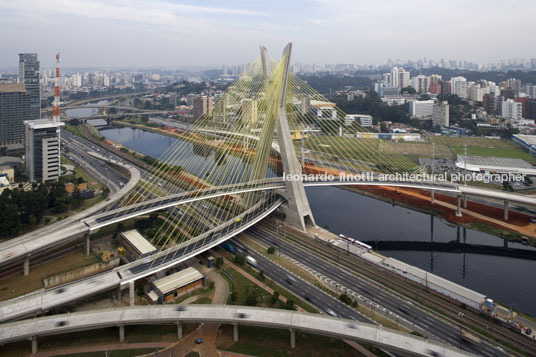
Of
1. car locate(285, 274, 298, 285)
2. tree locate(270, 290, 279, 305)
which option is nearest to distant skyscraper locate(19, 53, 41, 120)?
car locate(285, 274, 298, 285)

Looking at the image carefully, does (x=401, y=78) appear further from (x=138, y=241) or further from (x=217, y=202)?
(x=138, y=241)

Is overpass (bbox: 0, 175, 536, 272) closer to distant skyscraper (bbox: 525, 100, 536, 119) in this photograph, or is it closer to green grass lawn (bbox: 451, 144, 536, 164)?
green grass lawn (bbox: 451, 144, 536, 164)

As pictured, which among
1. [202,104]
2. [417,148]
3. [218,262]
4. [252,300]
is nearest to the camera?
[252,300]

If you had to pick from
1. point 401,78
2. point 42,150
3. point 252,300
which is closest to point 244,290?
point 252,300

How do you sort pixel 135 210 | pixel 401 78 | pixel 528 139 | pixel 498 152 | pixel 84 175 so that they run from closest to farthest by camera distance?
1. pixel 135 210
2. pixel 84 175
3. pixel 498 152
4. pixel 528 139
5. pixel 401 78

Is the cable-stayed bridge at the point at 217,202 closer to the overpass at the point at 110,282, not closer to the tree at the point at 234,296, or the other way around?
the overpass at the point at 110,282

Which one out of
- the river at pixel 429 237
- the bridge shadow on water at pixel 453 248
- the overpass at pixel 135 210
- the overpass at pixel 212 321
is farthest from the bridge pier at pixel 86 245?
the bridge shadow on water at pixel 453 248
